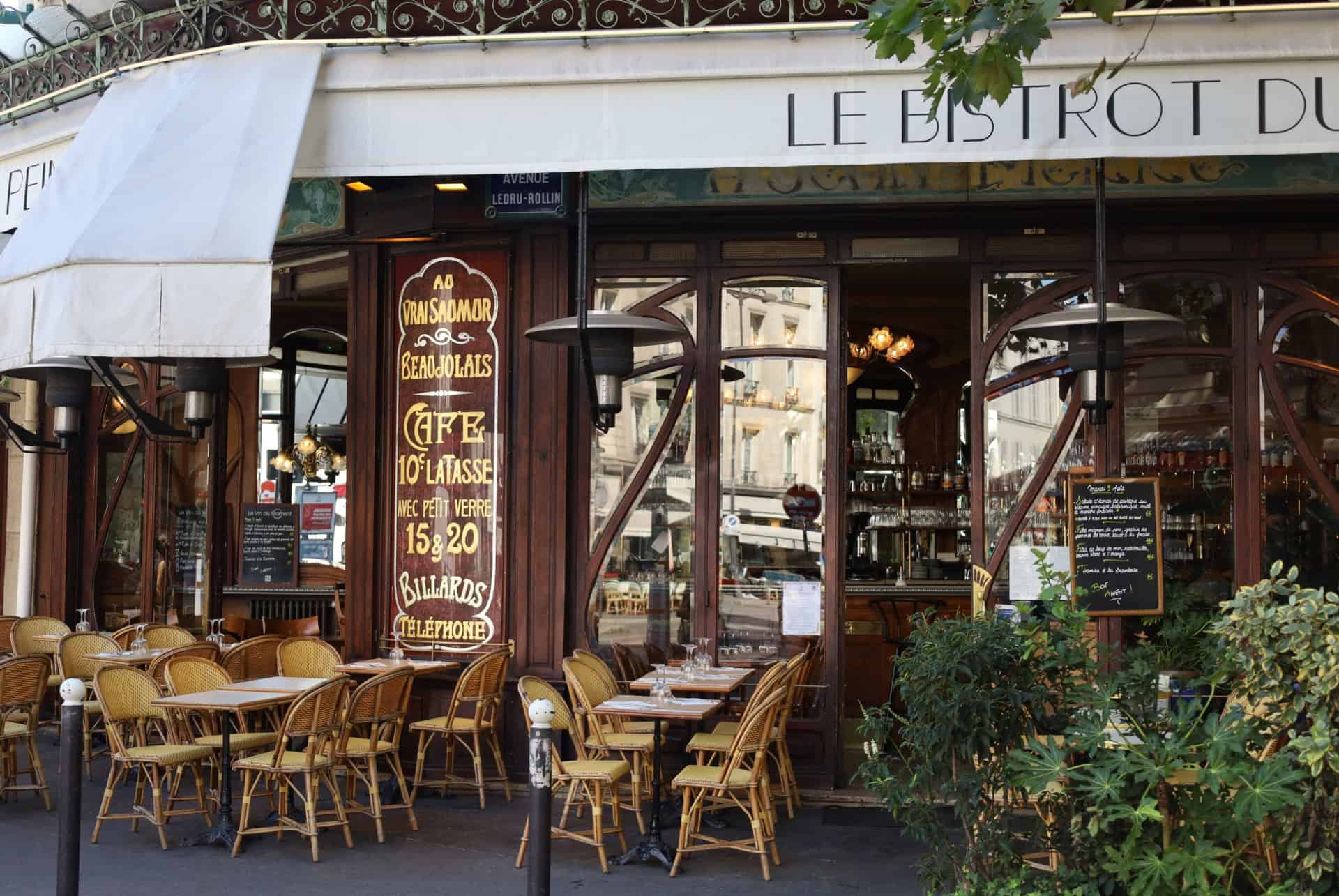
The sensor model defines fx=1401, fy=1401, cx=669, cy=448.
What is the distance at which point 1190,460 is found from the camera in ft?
29.3

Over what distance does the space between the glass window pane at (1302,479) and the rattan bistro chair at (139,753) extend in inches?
262

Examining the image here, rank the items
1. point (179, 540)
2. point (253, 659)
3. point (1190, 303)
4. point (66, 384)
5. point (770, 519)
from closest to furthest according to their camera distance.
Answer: point (1190, 303) → point (770, 519) → point (253, 659) → point (66, 384) → point (179, 540)

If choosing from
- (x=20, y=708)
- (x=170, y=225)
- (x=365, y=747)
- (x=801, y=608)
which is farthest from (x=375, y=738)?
(x=170, y=225)

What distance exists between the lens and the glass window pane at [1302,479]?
8.84 meters

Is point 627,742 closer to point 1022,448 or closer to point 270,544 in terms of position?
point 1022,448

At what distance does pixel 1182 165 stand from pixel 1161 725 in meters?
4.71

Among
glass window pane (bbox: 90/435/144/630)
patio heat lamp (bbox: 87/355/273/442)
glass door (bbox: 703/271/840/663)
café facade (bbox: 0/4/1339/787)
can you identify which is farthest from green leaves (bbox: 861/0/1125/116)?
glass window pane (bbox: 90/435/144/630)

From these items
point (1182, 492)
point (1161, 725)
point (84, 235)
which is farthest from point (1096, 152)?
point (84, 235)

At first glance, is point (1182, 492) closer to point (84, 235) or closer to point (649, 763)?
point (649, 763)

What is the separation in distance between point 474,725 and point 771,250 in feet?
12.0

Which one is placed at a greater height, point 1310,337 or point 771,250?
point 771,250

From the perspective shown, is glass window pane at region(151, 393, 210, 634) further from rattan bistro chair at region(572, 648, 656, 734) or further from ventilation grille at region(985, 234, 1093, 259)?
ventilation grille at region(985, 234, 1093, 259)

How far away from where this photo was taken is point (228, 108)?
8172 mm

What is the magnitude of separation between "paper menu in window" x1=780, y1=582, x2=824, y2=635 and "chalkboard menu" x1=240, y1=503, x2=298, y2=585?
7.49m
